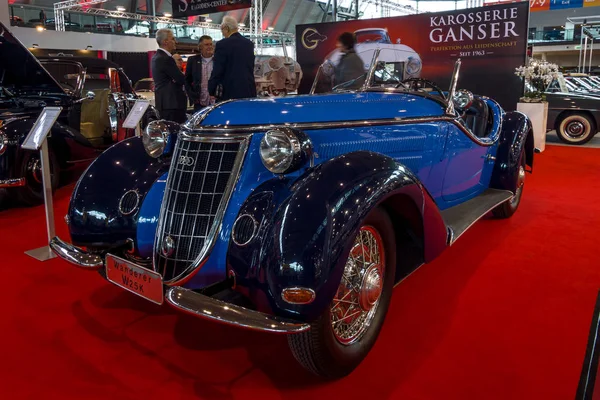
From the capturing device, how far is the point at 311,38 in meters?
11.0

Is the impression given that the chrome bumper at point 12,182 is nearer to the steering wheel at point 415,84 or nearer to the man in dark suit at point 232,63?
the man in dark suit at point 232,63

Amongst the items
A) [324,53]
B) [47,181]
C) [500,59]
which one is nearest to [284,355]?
[47,181]

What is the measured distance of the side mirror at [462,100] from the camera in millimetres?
3637

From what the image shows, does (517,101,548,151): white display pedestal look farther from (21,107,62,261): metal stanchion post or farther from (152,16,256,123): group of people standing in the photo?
(21,107,62,261): metal stanchion post

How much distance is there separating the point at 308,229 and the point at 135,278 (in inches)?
32.3

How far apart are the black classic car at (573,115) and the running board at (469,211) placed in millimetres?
6510

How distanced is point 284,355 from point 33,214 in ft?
12.0

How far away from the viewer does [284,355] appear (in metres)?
2.29

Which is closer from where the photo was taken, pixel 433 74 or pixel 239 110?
pixel 239 110

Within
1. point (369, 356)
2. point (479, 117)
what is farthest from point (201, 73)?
point (369, 356)

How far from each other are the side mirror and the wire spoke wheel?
1.88m

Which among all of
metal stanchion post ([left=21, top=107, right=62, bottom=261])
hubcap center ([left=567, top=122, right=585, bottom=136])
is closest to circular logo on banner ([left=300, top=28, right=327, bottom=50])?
hubcap center ([left=567, top=122, right=585, bottom=136])

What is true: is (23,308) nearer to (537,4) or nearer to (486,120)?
(486,120)

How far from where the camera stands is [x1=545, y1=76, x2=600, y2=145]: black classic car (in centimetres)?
918
